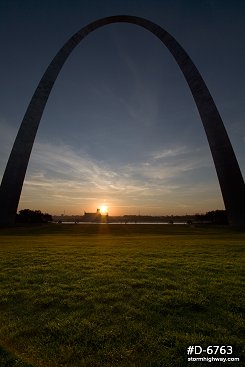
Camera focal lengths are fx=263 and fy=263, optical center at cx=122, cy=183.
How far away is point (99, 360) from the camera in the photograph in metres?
3.03

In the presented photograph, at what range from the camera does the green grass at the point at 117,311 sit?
3162 mm

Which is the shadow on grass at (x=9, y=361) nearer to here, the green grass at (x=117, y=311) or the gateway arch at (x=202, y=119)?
the green grass at (x=117, y=311)

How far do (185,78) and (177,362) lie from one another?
25440mm

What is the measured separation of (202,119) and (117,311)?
70.5 ft

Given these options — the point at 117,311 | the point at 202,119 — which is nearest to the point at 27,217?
the point at 202,119

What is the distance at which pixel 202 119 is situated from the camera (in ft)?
75.9

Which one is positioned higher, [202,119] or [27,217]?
[202,119]

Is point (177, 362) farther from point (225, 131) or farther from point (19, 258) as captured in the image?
point (225, 131)

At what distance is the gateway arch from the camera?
21.0 m

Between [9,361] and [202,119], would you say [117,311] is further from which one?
[202,119]

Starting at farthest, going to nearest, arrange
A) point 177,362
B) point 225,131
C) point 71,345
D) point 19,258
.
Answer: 1. point 225,131
2. point 19,258
3. point 71,345
4. point 177,362

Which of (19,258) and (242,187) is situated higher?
(242,187)

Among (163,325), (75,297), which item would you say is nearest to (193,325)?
(163,325)

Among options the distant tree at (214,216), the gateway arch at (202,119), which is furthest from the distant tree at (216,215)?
the gateway arch at (202,119)
